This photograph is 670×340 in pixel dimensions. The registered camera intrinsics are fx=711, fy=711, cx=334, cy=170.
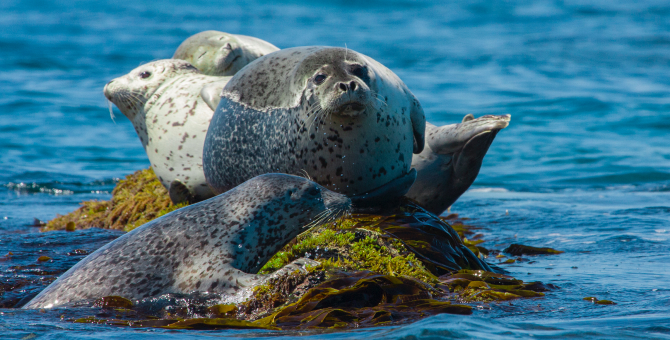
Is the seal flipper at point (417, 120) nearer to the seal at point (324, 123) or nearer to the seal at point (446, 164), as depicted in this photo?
the seal at point (324, 123)

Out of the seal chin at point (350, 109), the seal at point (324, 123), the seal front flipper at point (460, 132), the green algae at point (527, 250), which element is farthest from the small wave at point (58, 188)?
the seal chin at point (350, 109)

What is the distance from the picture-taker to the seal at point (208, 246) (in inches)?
162

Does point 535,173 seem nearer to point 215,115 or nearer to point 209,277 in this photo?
point 215,115

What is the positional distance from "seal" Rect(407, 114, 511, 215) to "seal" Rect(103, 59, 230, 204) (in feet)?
6.19

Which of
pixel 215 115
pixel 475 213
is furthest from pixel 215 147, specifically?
pixel 475 213

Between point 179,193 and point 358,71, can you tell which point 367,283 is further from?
point 179,193

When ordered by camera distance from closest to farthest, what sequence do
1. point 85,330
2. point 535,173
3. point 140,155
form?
point 85,330
point 535,173
point 140,155

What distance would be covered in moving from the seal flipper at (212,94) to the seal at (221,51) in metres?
1.20

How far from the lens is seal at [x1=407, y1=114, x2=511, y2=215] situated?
5.90 metres

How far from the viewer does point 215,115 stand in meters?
5.66

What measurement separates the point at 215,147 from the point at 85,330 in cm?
233

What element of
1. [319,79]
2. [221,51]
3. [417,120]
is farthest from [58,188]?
[319,79]

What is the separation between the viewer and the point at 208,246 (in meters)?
4.26

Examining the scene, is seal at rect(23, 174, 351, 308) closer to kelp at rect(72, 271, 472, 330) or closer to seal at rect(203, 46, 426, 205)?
kelp at rect(72, 271, 472, 330)
